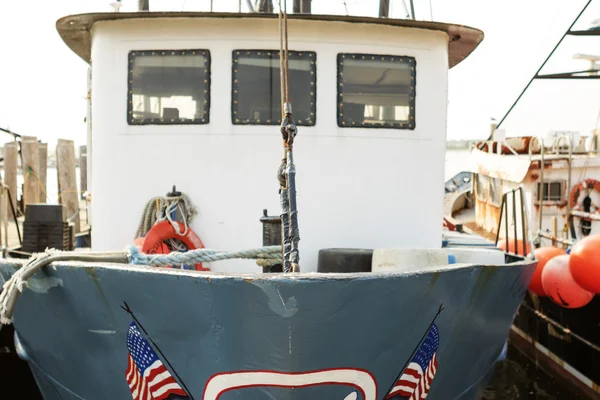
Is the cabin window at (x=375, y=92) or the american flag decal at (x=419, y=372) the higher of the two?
the cabin window at (x=375, y=92)

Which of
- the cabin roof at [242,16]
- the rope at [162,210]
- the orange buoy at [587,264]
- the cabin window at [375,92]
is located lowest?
the orange buoy at [587,264]

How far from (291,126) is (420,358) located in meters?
1.87

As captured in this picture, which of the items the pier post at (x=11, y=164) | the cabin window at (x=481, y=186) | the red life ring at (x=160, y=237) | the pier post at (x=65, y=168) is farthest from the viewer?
the cabin window at (x=481, y=186)

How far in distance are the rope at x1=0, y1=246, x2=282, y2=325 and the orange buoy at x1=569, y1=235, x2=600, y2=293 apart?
15.8 feet

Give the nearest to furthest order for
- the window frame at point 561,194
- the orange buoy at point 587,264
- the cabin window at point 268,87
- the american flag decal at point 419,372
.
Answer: the american flag decal at point 419,372, the cabin window at point 268,87, the orange buoy at point 587,264, the window frame at point 561,194

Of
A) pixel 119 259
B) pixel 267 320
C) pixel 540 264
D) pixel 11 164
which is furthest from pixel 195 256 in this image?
pixel 11 164

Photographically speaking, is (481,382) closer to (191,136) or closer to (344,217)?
(344,217)

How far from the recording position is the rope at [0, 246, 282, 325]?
4.27 m

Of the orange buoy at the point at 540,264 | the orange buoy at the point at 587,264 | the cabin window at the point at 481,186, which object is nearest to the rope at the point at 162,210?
the orange buoy at the point at 587,264

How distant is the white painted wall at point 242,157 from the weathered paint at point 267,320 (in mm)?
1789

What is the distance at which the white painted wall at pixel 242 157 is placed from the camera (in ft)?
20.9

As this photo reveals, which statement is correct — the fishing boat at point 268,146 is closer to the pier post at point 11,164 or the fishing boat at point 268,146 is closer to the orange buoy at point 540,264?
the orange buoy at point 540,264

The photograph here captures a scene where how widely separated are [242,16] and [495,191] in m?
16.3

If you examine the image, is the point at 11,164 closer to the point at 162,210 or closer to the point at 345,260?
the point at 162,210
